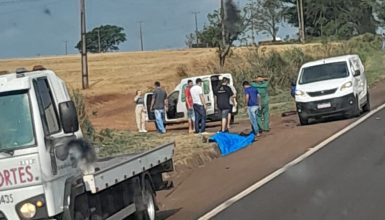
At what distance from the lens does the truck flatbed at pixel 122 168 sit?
32.5ft

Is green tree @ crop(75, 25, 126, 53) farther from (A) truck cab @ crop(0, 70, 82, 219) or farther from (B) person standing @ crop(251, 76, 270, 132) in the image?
(A) truck cab @ crop(0, 70, 82, 219)

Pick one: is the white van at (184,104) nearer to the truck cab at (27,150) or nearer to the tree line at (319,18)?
the truck cab at (27,150)

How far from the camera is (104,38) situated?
106 meters

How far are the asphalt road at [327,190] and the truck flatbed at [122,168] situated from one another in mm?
1275

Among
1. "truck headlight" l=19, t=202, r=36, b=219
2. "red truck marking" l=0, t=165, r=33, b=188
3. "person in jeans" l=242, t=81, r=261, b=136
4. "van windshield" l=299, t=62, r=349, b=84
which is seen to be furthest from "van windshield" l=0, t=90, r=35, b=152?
"van windshield" l=299, t=62, r=349, b=84

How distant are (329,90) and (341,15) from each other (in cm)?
6405

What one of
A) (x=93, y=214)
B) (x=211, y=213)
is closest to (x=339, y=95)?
(x=211, y=213)

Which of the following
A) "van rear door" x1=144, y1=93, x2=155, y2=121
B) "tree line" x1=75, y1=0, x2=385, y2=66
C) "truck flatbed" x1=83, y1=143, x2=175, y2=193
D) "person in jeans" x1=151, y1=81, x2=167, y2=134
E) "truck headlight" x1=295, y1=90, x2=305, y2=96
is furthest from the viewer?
"tree line" x1=75, y1=0, x2=385, y2=66

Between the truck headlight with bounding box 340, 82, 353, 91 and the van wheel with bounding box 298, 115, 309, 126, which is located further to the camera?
the van wheel with bounding box 298, 115, 309, 126

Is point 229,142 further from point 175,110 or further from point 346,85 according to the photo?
point 175,110

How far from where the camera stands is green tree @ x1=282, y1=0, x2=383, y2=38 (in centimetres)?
8725

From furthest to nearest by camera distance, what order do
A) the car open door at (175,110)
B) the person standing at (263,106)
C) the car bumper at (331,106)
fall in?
1. the car open door at (175,110)
2. the car bumper at (331,106)
3. the person standing at (263,106)

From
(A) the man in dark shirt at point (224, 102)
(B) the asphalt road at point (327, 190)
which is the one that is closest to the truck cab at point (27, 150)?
(B) the asphalt road at point (327, 190)

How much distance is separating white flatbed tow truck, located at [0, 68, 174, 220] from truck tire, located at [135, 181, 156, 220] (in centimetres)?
155
